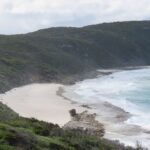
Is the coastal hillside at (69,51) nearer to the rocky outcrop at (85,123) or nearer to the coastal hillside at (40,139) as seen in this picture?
the rocky outcrop at (85,123)

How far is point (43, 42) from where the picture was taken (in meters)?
122

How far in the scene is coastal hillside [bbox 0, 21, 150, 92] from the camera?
8112 centimetres

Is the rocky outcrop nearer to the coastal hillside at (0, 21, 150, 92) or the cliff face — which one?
the cliff face

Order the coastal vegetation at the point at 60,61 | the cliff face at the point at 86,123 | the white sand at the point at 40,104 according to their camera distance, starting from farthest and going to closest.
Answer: the white sand at the point at 40,104 → the cliff face at the point at 86,123 → the coastal vegetation at the point at 60,61

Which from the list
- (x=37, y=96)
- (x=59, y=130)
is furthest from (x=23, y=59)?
(x=59, y=130)

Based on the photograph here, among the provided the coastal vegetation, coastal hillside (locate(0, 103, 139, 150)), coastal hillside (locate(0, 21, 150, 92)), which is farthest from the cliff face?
coastal hillside (locate(0, 21, 150, 92))

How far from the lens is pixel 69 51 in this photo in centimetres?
12225

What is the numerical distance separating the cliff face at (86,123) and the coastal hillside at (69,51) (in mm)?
24329

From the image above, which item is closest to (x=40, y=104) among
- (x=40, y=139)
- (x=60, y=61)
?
(x=40, y=139)

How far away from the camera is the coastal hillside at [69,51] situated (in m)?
81.1

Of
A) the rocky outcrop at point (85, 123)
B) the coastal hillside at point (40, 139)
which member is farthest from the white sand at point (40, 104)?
the coastal hillside at point (40, 139)

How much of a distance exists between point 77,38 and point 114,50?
504 inches

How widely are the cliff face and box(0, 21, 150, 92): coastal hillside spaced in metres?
24.3

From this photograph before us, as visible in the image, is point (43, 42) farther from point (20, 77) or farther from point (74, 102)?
point (74, 102)
